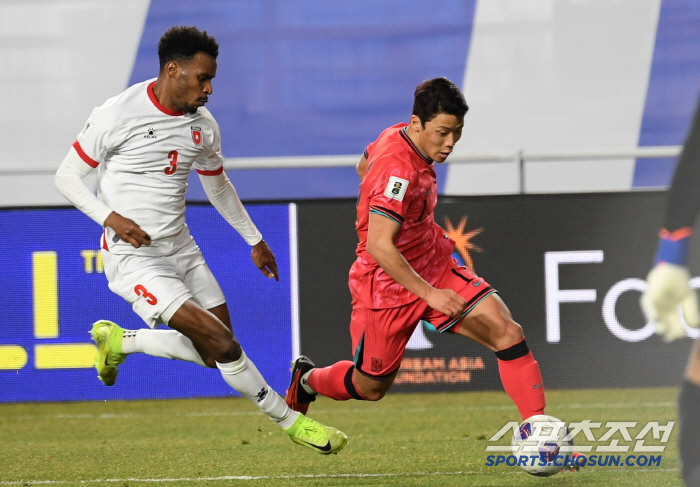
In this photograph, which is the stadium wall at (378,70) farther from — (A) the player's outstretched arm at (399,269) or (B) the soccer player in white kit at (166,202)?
(A) the player's outstretched arm at (399,269)

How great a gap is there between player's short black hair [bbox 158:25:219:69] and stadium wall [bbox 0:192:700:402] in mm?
2520

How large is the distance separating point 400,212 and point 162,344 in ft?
4.94

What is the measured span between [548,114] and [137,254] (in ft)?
17.1

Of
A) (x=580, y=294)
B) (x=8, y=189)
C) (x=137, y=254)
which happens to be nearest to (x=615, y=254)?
(x=580, y=294)

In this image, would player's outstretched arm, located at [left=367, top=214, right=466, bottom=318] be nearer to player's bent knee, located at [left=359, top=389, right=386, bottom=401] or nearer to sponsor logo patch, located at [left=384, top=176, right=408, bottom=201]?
sponsor logo patch, located at [left=384, top=176, right=408, bottom=201]

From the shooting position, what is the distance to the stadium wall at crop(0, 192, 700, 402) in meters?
6.46

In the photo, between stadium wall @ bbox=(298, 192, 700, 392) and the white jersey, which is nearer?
the white jersey

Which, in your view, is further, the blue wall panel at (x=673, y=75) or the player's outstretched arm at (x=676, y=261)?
the blue wall panel at (x=673, y=75)

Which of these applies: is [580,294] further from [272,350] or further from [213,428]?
[213,428]

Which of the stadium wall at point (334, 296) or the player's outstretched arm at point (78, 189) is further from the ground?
the player's outstretched arm at point (78, 189)

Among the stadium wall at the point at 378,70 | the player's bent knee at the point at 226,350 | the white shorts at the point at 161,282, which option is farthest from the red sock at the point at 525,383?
the stadium wall at the point at 378,70

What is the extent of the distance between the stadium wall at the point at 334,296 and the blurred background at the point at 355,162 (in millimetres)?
13

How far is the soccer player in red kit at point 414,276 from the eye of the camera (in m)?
3.79

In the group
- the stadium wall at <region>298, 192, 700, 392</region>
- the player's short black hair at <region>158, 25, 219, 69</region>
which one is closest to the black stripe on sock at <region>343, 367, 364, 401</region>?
the player's short black hair at <region>158, 25, 219, 69</region>
